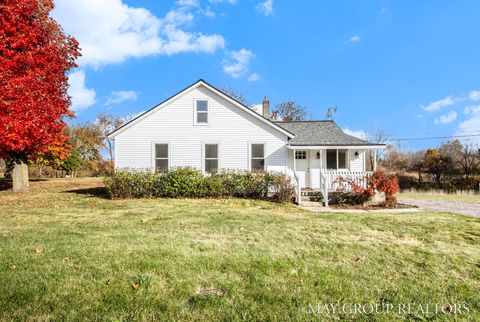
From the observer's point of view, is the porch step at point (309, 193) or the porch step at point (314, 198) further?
the porch step at point (309, 193)

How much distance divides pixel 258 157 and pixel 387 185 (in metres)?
6.87

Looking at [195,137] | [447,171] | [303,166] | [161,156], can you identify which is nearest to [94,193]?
[161,156]

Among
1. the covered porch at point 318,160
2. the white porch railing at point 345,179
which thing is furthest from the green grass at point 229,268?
the covered porch at point 318,160

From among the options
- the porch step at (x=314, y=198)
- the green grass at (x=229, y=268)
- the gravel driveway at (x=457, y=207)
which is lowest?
the gravel driveway at (x=457, y=207)

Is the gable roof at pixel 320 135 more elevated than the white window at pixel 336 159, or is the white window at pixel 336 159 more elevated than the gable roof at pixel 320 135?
the gable roof at pixel 320 135

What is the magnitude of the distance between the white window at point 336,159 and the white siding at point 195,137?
113 inches

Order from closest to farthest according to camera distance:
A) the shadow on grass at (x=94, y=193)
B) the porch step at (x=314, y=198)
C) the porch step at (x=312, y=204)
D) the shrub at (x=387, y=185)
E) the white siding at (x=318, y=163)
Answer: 1. the shrub at (x=387, y=185)
2. the porch step at (x=312, y=204)
3. the porch step at (x=314, y=198)
4. the shadow on grass at (x=94, y=193)
5. the white siding at (x=318, y=163)

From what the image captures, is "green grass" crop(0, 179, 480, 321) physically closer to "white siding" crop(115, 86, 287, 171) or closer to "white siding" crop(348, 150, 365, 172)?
"white siding" crop(115, 86, 287, 171)

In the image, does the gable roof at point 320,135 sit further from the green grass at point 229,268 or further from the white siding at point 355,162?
the green grass at point 229,268

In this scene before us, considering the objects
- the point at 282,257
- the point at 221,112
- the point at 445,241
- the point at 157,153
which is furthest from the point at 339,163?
the point at 282,257

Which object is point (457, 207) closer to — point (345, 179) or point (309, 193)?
point (345, 179)

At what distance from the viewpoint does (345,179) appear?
13.1 metres

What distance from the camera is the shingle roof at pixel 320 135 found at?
640 inches

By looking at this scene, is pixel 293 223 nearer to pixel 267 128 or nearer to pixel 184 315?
pixel 184 315
